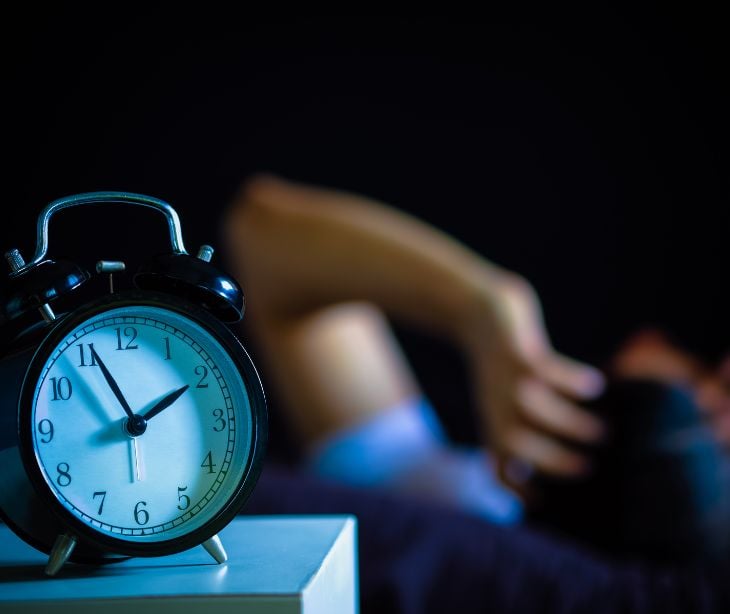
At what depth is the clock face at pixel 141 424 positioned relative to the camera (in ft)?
2.19

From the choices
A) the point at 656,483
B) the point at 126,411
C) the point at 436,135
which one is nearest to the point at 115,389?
the point at 126,411

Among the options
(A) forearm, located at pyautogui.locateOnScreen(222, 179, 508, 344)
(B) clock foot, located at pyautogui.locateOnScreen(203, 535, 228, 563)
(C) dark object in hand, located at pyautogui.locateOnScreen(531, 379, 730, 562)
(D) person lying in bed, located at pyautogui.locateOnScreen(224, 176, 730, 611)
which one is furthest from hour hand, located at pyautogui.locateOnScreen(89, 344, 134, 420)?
(A) forearm, located at pyautogui.locateOnScreen(222, 179, 508, 344)

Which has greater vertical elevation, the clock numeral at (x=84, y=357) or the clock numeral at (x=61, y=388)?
the clock numeral at (x=84, y=357)

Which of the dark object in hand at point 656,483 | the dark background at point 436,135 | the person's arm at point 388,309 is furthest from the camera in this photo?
the dark background at point 436,135

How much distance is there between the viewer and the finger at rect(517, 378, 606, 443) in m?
1.58

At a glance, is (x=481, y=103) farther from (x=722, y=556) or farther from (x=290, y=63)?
(x=722, y=556)

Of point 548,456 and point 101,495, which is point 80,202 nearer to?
point 101,495

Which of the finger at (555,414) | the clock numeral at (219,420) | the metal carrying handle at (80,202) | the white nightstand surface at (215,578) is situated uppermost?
the metal carrying handle at (80,202)

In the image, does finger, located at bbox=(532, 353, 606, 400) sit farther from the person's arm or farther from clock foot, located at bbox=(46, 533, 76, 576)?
clock foot, located at bbox=(46, 533, 76, 576)

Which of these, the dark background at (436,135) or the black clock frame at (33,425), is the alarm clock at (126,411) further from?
the dark background at (436,135)

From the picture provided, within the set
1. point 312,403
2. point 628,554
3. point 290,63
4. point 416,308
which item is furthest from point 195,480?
point 290,63

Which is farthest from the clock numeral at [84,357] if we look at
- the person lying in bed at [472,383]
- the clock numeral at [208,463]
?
the person lying in bed at [472,383]

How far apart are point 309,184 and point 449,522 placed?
2342 mm

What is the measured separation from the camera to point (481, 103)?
11.3ft
